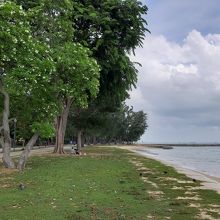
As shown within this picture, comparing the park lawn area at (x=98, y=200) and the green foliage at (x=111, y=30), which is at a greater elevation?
the green foliage at (x=111, y=30)

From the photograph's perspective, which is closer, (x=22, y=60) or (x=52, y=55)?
(x=22, y=60)

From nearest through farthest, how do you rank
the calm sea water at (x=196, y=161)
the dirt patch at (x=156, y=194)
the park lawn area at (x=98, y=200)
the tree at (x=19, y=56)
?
the park lawn area at (x=98, y=200) < the dirt patch at (x=156, y=194) < the tree at (x=19, y=56) < the calm sea water at (x=196, y=161)

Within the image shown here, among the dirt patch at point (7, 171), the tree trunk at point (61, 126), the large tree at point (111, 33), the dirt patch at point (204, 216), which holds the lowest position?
the dirt patch at point (204, 216)

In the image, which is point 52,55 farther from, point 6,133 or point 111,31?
point 111,31

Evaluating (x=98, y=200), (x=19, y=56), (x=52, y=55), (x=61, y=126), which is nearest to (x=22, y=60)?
(x=19, y=56)

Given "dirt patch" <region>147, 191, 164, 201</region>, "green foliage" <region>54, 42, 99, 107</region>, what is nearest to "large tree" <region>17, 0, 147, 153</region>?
"green foliage" <region>54, 42, 99, 107</region>

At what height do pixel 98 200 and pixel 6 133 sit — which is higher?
pixel 6 133

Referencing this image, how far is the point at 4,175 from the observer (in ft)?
73.3

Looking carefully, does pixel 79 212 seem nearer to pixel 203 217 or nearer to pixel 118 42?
pixel 203 217

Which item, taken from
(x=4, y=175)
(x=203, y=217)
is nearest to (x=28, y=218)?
(x=203, y=217)

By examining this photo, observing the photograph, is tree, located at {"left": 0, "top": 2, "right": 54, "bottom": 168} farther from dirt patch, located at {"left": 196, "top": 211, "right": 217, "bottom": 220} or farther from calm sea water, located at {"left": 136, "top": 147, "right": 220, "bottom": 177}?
calm sea water, located at {"left": 136, "top": 147, "right": 220, "bottom": 177}

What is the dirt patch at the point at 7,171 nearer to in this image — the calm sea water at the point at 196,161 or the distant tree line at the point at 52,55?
the distant tree line at the point at 52,55

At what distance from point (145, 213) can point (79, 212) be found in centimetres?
178

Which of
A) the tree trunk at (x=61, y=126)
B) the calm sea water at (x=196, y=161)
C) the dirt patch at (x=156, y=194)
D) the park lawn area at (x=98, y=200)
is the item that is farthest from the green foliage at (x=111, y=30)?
the dirt patch at (x=156, y=194)
